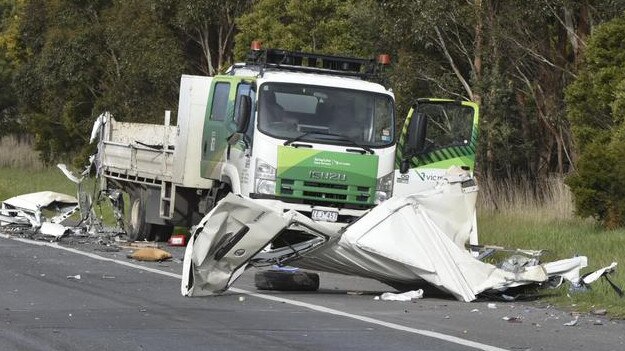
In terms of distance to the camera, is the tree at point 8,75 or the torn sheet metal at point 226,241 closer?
the torn sheet metal at point 226,241

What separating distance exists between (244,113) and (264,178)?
0.95 m

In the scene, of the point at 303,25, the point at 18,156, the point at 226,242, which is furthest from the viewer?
the point at 18,156

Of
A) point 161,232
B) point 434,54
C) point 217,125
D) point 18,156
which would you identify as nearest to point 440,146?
point 217,125

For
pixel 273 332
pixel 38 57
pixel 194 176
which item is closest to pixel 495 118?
pixel 194 176

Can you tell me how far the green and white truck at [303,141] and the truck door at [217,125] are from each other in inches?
0.6

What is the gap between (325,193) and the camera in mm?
19234

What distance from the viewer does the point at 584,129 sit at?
90.5 ft

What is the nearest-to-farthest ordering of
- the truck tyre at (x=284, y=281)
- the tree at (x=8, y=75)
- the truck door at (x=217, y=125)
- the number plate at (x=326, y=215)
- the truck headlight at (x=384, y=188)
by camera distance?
the truck tyre at (x=284, y=281)
the number plate at (x=326, y=215)
the truck headlight at (x=384, y=188)
the truck door at (x=217, y=125)
the tree at (x=8, y=75)

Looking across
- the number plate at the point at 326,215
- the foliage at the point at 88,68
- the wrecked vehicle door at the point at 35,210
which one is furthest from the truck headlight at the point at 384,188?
the foliage at the point at 88,68

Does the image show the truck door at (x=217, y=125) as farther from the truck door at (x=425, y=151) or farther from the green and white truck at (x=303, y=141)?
the truck door at (x=425, y=151)

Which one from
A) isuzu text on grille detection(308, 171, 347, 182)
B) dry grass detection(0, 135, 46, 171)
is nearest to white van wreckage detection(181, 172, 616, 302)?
isuzu text on grille detection(308, 171, 347, 182)

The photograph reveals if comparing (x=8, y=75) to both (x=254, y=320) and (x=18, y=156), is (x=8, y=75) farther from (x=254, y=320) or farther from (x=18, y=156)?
(x=254, y=320)

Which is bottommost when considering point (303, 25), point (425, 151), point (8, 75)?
point (8, 75)

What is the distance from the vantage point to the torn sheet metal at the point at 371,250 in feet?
47.2
